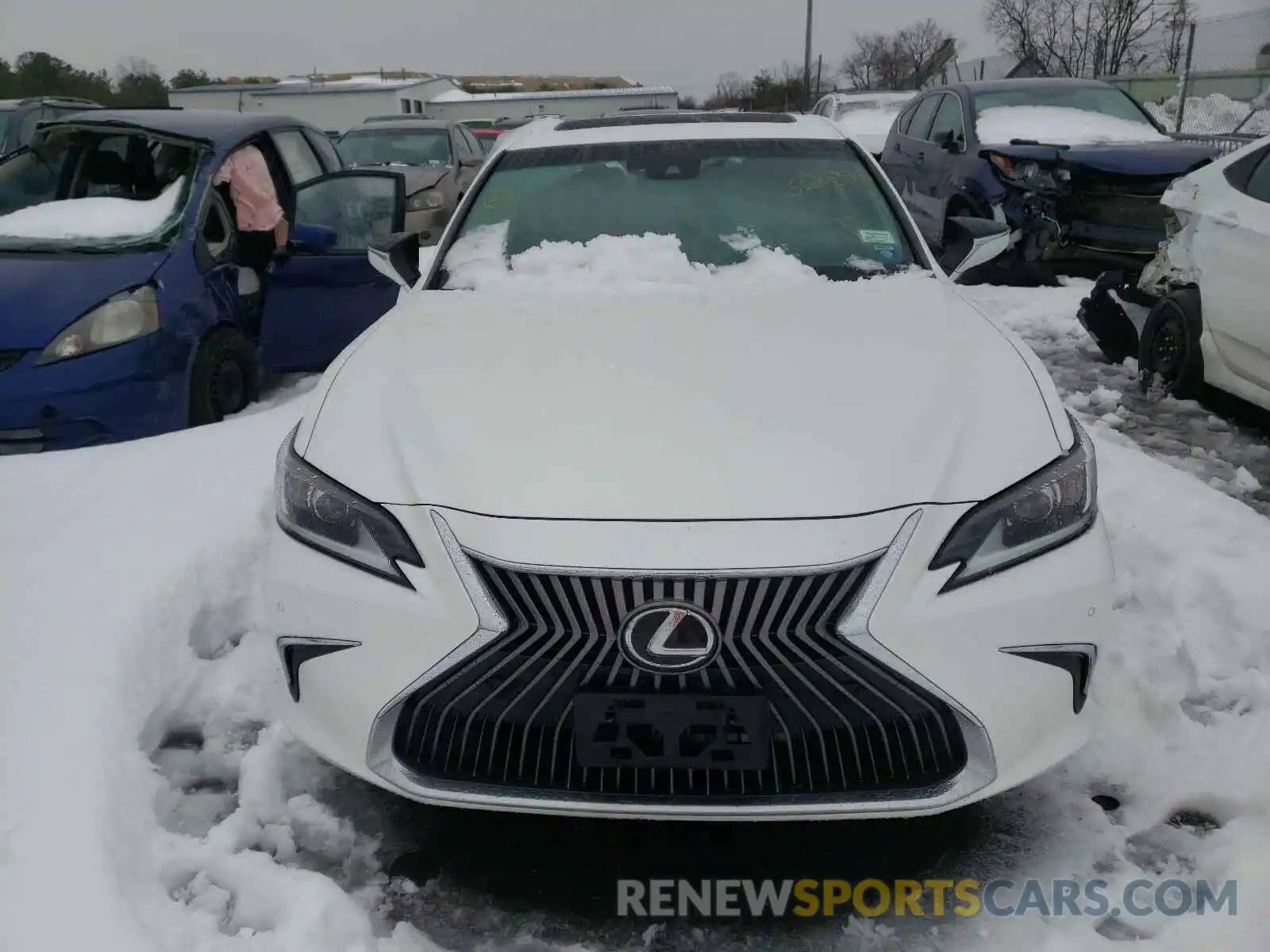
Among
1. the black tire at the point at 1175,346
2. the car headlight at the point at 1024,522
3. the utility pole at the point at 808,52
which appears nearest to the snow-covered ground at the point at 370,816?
the car headlight at the point at 1024,522

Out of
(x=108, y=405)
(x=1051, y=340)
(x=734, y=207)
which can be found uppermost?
(x=734, y=207)

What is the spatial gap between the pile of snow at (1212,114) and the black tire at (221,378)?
17.6m

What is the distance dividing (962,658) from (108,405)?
12.4 ft

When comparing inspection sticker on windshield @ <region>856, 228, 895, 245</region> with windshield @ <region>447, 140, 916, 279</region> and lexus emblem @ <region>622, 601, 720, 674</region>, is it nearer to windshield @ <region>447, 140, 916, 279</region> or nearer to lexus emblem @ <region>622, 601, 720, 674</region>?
windshield @ <region>447, 140, 916, 279</region>

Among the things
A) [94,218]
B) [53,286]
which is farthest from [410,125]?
[53,286]

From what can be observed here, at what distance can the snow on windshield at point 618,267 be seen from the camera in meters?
3.23

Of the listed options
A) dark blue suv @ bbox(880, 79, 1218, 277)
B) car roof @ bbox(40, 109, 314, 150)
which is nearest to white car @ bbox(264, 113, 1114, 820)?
car roof @ bbox(40, 109, 314, 150)

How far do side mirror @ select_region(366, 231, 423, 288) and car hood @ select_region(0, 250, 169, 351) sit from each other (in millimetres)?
1560

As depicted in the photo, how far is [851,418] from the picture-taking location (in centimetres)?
227

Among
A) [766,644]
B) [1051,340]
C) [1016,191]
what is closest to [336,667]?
[766,644]

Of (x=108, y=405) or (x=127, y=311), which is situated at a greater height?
(x=127, y=311)

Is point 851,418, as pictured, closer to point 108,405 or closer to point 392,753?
point 392,753

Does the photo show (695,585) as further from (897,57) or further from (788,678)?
(897,57)

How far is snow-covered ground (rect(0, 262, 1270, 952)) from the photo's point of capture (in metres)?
Answer: 2.12
